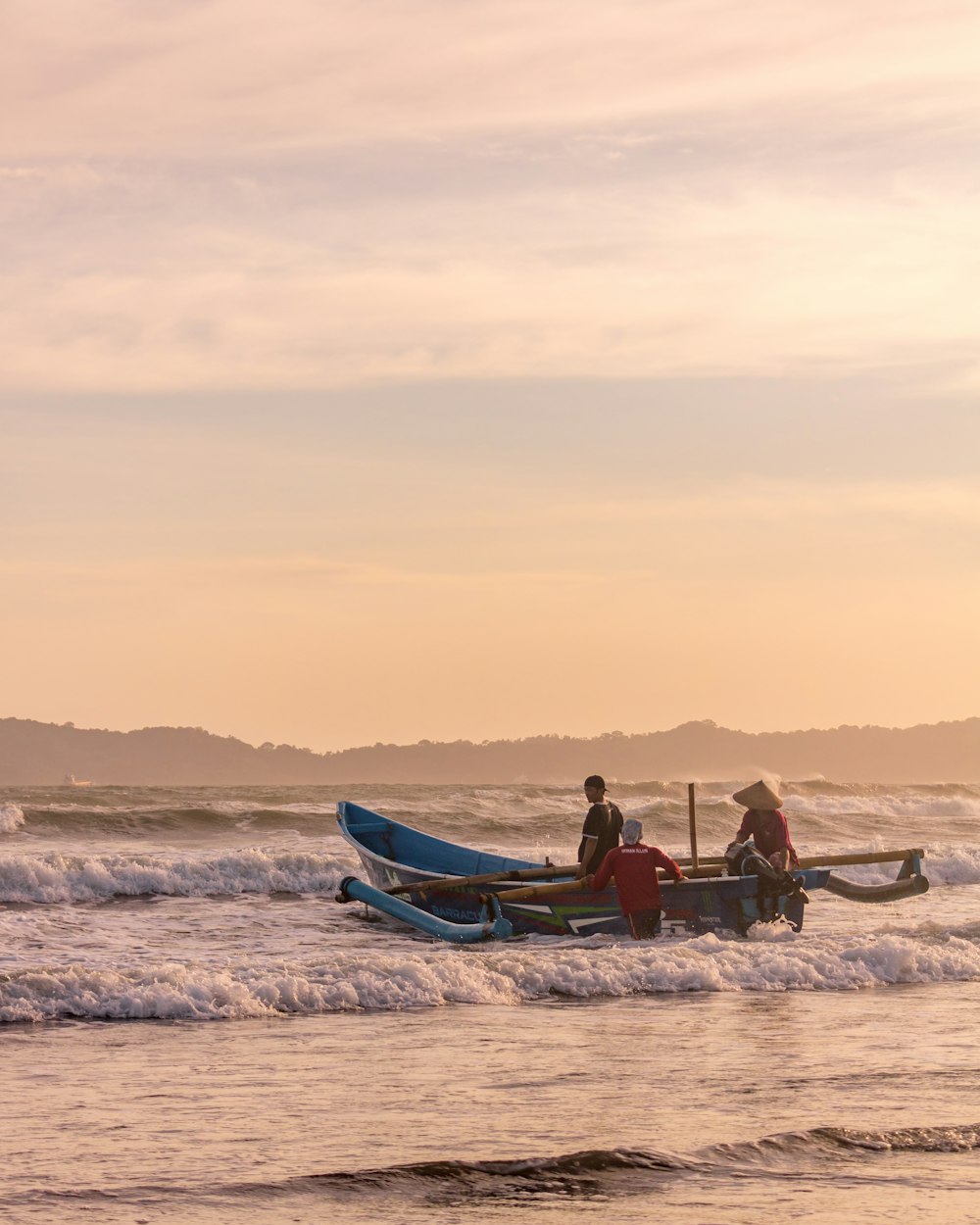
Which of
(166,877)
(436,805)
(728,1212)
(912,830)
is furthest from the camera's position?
(436,805)

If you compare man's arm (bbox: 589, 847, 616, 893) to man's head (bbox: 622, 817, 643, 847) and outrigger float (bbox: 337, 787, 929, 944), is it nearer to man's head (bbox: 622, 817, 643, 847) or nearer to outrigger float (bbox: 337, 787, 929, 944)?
man's head (bbox: 622, 817, 643, 847)

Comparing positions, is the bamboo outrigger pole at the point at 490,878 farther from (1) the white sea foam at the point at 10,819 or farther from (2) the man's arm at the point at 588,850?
(1) the white sea foam at the point at 10,819

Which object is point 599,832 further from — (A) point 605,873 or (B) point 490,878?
(B) point 490,878

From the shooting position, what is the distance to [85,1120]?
27.3 ft

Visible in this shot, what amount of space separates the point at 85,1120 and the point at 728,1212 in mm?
3945

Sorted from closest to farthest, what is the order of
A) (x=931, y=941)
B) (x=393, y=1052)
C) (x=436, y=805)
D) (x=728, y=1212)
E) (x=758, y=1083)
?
1. (x=728, y=1212)
2. (x=758, y=1083)
3. (x=393, y=1052)
4. (x=931, y=941)
5. (x=436, y=805)

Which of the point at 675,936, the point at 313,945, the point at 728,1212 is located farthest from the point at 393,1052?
the point at 313,945

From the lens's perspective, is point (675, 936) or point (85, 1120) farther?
point (675, 936)

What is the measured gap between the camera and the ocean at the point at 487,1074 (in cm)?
667

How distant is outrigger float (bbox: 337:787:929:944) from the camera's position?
16969 mm

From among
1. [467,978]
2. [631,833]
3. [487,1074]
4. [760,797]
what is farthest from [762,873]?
[487,1074]

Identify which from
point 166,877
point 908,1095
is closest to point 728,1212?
point 908,1095

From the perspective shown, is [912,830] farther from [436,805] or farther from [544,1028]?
[544,1028]

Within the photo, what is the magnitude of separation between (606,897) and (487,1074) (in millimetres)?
8121
